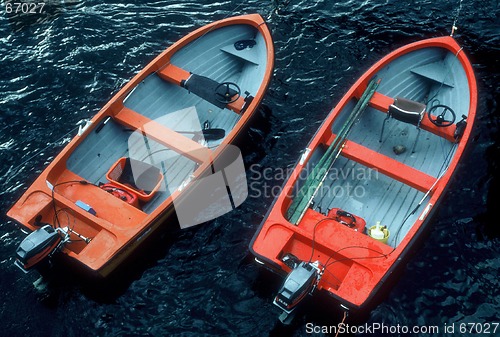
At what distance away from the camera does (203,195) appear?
52.4 feet

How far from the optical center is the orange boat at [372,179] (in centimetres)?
1253

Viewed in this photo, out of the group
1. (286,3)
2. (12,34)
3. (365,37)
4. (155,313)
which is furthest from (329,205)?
(12,34)

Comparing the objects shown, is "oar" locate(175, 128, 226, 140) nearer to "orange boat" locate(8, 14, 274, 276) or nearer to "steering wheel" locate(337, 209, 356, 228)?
"orange boat" locate(8, 14, 274, 276)

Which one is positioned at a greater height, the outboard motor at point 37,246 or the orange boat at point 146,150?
the orange boat at point 146,150

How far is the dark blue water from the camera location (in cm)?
1384

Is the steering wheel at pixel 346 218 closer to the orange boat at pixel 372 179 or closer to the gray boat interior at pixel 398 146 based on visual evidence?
the orange boat at pixel 372 179

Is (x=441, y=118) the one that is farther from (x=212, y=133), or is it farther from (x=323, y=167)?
(x=212, y=133)

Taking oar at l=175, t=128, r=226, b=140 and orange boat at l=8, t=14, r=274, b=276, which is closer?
orange boat at l=8, t=14, r=274, b=276

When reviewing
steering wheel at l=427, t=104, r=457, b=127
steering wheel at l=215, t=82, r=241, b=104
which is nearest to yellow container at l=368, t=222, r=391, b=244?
steering wheel at l=427, t=104, r=457, b=127

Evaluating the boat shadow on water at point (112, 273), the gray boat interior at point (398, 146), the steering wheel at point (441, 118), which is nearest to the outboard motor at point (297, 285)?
the gray boat interior at point (398, 146)

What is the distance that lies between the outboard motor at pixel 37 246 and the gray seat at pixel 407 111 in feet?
31.1

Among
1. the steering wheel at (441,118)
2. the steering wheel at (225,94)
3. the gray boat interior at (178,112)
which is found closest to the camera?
the steering wheel at (441,118)

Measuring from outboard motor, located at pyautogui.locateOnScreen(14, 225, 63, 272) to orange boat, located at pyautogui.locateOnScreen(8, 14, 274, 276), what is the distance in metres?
0.02

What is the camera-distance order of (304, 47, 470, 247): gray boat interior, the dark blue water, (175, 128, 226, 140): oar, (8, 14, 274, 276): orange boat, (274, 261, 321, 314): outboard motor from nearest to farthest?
(274, 261, 321, 314): outboard motor < (8, 14, 274, 276): orange boat < the dark blue water < (304, 47, 470, 247): gray boat interior < (175, 128, 226, 140): oar
